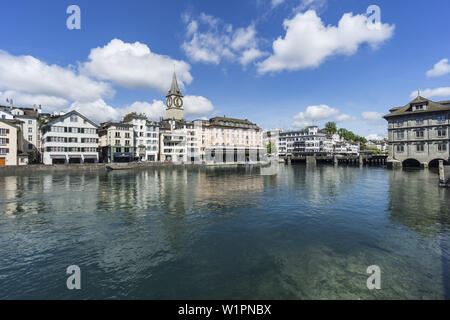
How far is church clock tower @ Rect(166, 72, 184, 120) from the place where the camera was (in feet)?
430

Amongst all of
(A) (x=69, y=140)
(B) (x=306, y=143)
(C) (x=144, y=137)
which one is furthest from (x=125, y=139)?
(B) (x=306, y=143)

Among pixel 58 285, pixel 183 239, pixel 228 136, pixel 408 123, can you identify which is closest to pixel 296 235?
pixel 183 239

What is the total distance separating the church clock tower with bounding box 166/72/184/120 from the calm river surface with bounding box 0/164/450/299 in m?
114

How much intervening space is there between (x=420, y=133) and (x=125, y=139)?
10442 cm

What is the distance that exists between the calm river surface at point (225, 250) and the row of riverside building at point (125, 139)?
60445mm

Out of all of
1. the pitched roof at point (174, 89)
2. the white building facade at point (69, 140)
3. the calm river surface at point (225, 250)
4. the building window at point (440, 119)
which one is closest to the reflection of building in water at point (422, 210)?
the calm river surface at point (225, 250)

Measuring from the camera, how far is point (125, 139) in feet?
282

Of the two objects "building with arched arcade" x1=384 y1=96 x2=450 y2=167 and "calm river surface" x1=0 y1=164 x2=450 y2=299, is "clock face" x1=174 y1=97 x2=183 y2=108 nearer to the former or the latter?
"building with arched arcade" x1=384 y1=96 x2=450 y2=167

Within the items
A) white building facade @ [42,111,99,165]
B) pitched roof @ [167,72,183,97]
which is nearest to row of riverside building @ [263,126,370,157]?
pitched roof @ [167,72,183,97]

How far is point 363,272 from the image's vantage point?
10.3 m

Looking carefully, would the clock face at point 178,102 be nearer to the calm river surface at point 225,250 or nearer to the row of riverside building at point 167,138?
the row of riverside building at point 167,138
